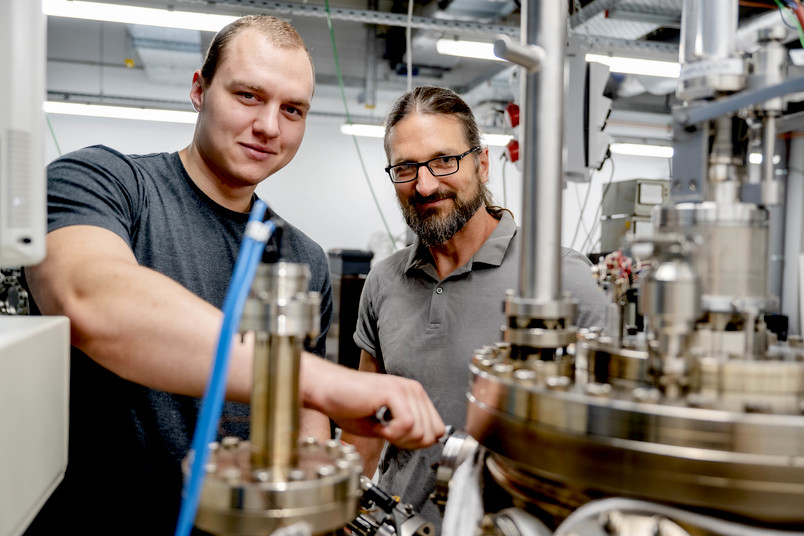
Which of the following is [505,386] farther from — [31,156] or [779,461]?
[31,156]

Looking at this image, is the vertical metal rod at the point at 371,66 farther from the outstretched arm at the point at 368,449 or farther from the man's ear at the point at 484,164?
the outstretched arm at the point at 368,449

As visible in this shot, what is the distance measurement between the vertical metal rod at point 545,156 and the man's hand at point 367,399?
142 mm

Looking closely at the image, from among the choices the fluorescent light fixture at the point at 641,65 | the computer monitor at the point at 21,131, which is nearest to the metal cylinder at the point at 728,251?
the computer monitor at the point at 21,131

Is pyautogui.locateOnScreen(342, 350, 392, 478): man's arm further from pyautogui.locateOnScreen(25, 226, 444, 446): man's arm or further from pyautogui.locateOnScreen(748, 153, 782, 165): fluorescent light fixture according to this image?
pyautogui.locateOnScreen(748, 153, 782, 165): fluorescent light fixture

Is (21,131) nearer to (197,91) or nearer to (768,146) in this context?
(768,146)

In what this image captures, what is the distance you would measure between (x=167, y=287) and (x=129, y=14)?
9.69 ft

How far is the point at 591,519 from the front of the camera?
16.3 inches

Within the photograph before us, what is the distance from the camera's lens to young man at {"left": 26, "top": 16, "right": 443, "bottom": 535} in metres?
0.56

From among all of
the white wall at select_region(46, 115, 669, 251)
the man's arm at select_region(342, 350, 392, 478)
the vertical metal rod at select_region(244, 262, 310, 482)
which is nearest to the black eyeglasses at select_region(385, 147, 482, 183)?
the man's arm at select_region(342, 350, 392, 478)

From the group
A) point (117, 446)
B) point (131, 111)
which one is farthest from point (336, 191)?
point (117, 446)

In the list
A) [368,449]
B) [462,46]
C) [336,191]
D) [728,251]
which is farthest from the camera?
[336,191]

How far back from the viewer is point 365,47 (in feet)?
20.2

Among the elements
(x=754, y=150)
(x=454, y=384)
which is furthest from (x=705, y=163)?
(x=454, y=384)

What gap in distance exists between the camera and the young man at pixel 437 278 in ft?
4.65
